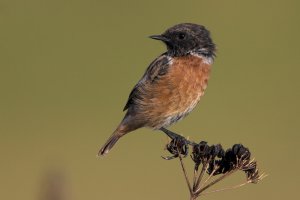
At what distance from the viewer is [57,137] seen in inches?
518

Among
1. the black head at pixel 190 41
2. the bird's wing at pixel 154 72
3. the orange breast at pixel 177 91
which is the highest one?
the black head at pixel 190 41

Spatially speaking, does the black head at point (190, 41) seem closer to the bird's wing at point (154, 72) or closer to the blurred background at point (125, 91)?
the bird's wing at point (154, 72)

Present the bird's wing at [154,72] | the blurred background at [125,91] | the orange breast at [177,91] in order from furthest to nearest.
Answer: the blurred background at [125,91] < the bird's wing at [154,72] < the orange breast at [177,91]

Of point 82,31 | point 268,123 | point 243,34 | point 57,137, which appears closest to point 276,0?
point 243,34

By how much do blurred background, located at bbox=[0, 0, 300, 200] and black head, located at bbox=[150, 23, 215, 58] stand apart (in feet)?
10.6

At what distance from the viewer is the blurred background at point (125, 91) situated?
11688 millimetres

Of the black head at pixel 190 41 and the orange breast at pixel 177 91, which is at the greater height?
the black head at pixel 190 41

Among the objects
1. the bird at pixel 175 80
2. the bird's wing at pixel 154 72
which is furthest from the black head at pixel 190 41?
the bird's wing at pixel 154 72

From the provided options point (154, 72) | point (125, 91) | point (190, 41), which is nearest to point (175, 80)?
point (154, 72)

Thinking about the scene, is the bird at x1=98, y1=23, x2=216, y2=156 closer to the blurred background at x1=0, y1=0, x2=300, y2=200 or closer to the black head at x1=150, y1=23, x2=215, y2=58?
the black head at x1=150, y1=23, x2=215, y2=58

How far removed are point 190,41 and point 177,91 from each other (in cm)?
51

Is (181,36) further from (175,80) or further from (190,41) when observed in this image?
(175,80)

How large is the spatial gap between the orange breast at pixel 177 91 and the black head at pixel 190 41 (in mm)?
88

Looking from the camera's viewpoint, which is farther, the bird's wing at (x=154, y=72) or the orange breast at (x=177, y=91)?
the bird's wing at (x=154, y=72)
